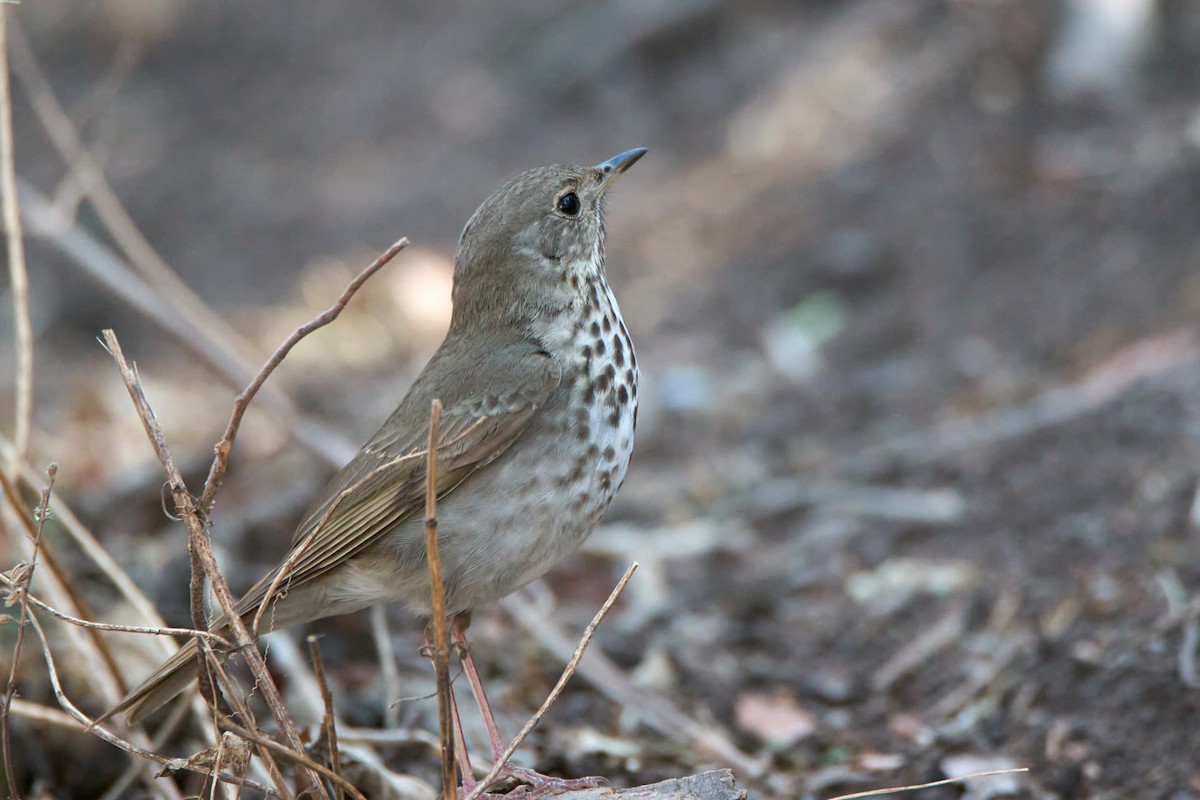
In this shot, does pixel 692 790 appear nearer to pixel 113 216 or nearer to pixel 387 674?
pixel 387 674

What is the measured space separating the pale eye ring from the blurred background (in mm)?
1553

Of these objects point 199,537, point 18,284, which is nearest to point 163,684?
point 199,537

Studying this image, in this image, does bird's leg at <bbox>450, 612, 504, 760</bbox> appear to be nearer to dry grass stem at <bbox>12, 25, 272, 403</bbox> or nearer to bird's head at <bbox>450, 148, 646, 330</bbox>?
bird's head at <bbox>450, 148, 646, 330</bbox>

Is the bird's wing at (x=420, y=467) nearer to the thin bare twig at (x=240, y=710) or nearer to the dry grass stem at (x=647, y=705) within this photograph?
the thin bare twig at (x=240, y=710)

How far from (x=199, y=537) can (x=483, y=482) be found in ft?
2.67

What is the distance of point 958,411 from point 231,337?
3266 millimetres

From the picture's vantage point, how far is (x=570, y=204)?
147 inches

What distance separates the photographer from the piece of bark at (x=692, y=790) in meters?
2.83

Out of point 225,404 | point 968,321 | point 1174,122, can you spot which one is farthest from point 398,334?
point 1174,122

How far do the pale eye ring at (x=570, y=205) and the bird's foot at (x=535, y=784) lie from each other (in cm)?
153

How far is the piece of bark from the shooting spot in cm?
283

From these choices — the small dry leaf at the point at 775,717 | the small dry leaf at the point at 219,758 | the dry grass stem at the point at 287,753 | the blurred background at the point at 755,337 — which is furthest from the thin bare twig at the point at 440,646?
the small dry leaf at the point at 775,717

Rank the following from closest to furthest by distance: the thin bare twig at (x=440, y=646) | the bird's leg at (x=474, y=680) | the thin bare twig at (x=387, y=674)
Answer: the thin bare twig at (x=440, y=646) < the bird's leg at (x=474, y=680) < the thin bare twig at (x=387, y=674)

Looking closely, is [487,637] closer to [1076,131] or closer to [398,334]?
[398,334]
